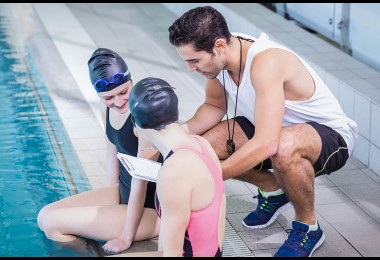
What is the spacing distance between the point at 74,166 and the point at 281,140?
1899mm

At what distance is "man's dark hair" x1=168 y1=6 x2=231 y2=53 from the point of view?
3773 mm

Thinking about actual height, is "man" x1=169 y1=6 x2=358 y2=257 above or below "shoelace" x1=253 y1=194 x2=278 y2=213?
above

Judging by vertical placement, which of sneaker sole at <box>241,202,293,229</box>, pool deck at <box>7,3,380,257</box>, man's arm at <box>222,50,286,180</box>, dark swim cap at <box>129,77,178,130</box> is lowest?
pool deck at <box>7,3,380,257</box>

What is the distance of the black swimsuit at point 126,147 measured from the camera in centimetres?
407

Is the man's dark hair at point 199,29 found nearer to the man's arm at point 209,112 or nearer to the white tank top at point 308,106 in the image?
the white tank top at point 308,106

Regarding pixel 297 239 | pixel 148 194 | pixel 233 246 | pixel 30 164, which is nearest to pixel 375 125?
pixel 297 239

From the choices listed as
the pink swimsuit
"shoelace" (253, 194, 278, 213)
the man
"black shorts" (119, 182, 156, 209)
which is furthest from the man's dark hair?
"shoelace" (253, 194, 278, 213)

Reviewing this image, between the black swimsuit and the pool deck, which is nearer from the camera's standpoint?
the black swimsuit

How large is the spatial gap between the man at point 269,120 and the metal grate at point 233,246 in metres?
0.15

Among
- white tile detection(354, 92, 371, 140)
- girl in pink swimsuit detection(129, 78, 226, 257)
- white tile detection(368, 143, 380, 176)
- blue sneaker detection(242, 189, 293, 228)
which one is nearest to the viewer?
girl in pink swimsuit detection(129, 78, 226, 257)

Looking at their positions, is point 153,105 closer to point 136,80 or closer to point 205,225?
point 205,225

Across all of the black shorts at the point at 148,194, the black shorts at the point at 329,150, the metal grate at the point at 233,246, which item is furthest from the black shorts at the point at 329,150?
the black shorts at the point at 148,194

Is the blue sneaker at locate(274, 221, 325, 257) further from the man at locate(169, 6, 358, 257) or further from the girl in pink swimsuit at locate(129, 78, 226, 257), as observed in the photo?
the girl in pink swimsuit at locate(129, 78, 226, 257)

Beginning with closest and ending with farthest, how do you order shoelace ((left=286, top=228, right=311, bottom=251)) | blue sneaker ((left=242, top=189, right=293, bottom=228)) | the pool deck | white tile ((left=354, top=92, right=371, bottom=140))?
shoelace ((left=286, top=228, right=311, bottom=251)) < the pool deck < blue sneaker ((left=242, top=189, right=293, bottom=228)) < white tile ((left=354, top=92, right=371, bottom=140))
